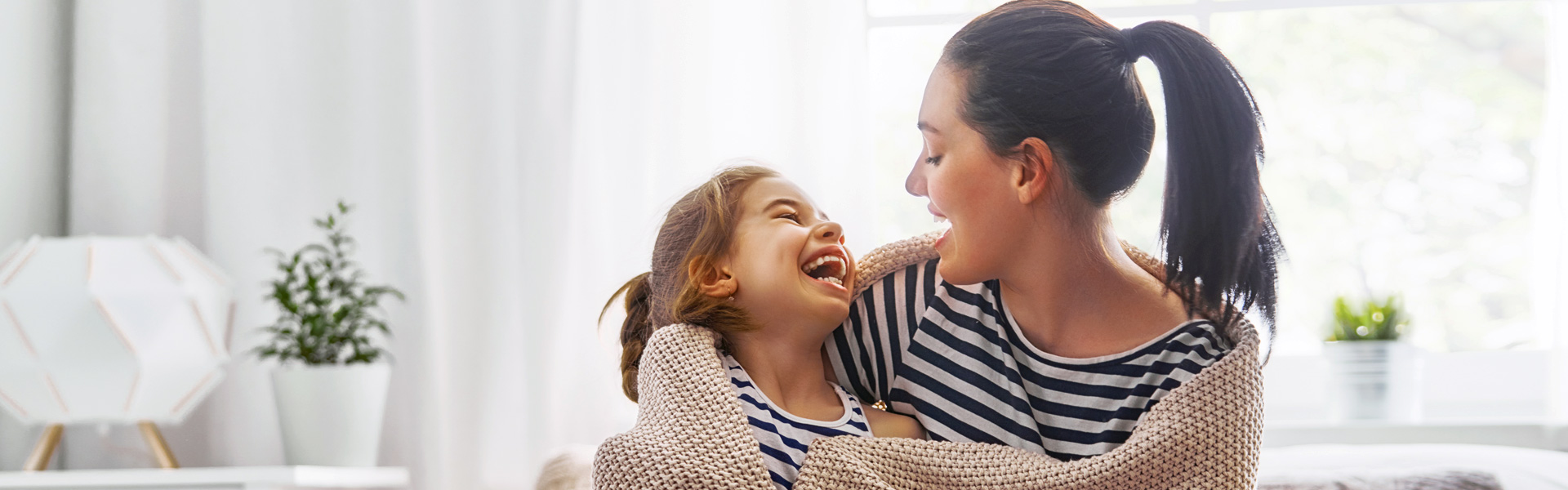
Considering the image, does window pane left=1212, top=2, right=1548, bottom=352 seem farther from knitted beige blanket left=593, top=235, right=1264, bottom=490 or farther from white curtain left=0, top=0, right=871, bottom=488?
knitted beige blanket left=593, top=235, right=1264, bottom=490

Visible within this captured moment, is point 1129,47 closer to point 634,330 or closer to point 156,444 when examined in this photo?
point 634,330

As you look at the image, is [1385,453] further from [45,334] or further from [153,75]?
[153,75]

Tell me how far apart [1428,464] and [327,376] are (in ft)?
6.10

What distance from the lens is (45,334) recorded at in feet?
6.60

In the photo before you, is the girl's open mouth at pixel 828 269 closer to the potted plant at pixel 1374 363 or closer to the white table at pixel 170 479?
the white table at pixel 170 479

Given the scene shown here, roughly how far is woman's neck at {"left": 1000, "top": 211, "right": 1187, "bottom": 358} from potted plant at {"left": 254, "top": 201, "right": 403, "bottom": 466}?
1.45 metres

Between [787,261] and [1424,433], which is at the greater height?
[787,261]

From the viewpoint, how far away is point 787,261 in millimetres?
1191

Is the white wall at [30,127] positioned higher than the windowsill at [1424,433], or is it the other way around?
the white wall at [30,127]

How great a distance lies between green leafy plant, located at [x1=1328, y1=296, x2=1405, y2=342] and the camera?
2178 mm

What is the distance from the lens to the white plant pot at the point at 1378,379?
2.18 meters

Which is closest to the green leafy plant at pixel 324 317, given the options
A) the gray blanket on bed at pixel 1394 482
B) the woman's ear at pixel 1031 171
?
the woman's ear at pixel 1031 171

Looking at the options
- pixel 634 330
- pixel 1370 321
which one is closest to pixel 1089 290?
pixel 634 330

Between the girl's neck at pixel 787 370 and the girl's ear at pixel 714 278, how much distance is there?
0.05m
